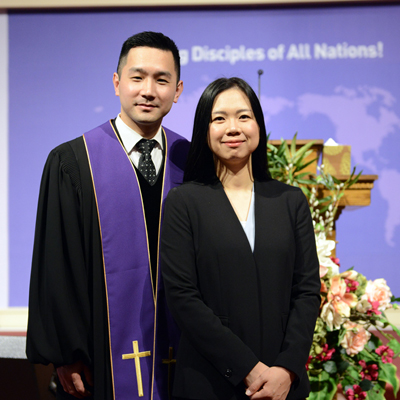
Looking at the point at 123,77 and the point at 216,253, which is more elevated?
the point at 123,77

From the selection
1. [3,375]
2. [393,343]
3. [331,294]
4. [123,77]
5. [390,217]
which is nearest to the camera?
[123,77]

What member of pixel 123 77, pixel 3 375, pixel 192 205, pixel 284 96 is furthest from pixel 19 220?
pixel 192 205

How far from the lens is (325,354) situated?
1.94 metres

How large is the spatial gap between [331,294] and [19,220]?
308 cm

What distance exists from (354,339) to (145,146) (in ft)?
3.75

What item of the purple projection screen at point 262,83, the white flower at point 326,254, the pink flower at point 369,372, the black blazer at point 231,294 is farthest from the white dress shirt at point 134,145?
the purple projection screen at point 262,83

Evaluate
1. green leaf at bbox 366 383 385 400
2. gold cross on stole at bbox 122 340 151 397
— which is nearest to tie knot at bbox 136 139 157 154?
gold cross on stole at bbox 122 340 151 397

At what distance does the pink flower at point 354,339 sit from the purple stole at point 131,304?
0.71 meters

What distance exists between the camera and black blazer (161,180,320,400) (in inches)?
54.8

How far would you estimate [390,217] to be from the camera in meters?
4.07

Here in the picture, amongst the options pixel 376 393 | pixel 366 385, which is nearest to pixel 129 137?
pixel 366 385

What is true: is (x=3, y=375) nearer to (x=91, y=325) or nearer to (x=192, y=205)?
(x=91, y=325)

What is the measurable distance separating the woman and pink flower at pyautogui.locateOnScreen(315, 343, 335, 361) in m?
0.51

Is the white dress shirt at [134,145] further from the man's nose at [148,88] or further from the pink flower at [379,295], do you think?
the pink flower at [379,295]
